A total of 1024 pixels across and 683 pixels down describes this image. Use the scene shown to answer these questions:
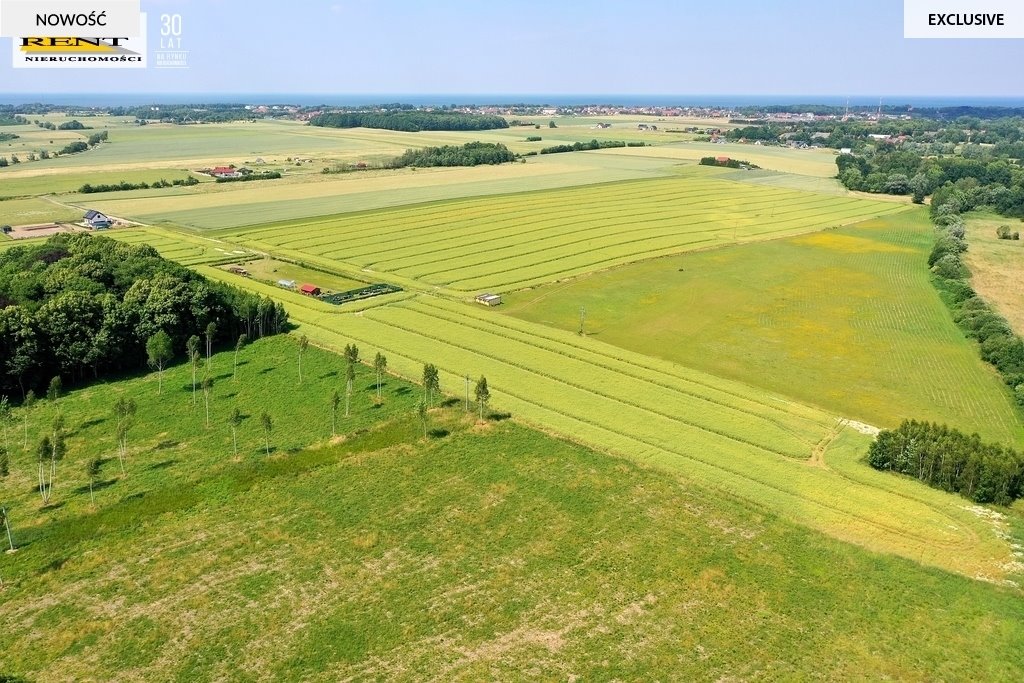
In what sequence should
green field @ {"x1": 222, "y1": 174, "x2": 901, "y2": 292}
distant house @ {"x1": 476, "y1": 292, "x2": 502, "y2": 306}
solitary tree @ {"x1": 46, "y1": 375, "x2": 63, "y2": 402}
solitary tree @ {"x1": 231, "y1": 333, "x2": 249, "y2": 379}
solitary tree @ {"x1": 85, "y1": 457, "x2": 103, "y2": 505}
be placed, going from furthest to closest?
green field @ {"x1": 222, "y1": 174, "x2": 901, "y2": 292}
distant house @ {"x1": 476, "y1": 292, "x2": 502, "y2": 306}
solitary tree @ {"x1": 231, "y1": 333, "x2": 249, "y2": 379}
solitary tree @ {"x1": 46, "y1": 375, "x2": 63, "y2": 402}
solitary tree @ {"x1": 85, "y1": 457, "x2": 103, "y2": 505}

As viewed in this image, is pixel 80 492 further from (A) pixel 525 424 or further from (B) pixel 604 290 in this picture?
(B) pixel 604 290

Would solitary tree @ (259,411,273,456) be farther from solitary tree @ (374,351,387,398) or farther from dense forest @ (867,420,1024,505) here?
dense forest @ (867,420,1024,505)

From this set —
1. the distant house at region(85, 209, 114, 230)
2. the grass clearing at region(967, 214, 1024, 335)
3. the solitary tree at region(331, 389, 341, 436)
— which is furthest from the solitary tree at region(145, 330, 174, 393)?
the grass clearing at region(967, 214, 1024, 335)

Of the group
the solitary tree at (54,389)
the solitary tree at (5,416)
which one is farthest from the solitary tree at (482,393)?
the solitary tree at (54,389)

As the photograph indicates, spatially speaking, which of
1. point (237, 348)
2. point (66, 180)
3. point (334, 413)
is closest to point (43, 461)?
point (334, 413)

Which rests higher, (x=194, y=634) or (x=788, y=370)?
(x=788, y=370)

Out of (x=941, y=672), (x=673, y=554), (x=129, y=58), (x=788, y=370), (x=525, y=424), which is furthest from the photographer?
(x=129, y=58)

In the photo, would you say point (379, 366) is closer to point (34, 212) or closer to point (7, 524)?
point (7, 524)

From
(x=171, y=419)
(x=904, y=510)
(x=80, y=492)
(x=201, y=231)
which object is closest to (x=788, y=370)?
(x=904, y=510)
